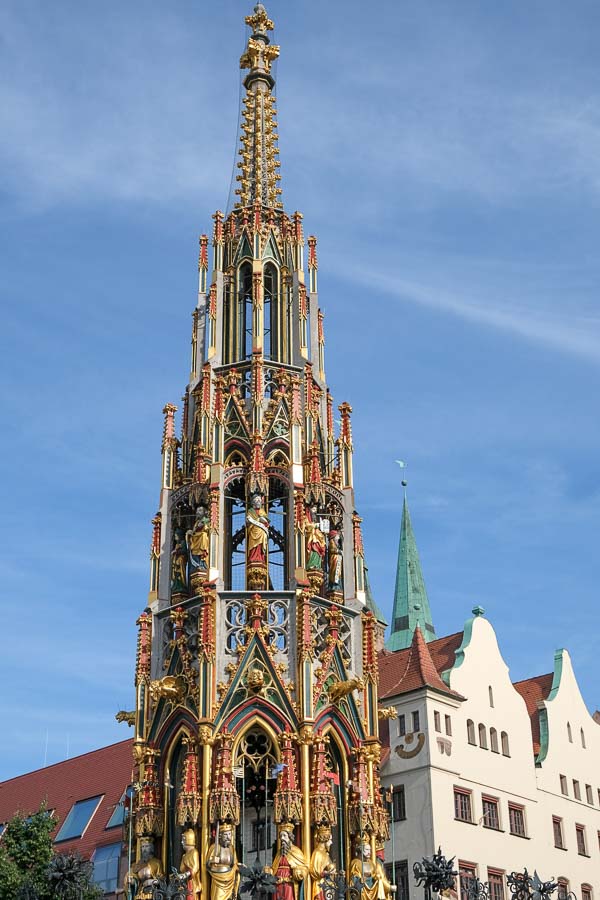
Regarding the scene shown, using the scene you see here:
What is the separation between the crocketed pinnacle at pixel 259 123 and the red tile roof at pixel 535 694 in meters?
16.9

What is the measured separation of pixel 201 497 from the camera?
3675 centimetres

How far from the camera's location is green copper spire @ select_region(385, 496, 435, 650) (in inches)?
2366

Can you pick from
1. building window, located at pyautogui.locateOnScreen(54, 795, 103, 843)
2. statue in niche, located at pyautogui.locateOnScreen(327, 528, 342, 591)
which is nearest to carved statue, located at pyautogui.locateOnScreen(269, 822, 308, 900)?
statue in niche, located at pyautogui.locateOnScreen(327, 528, 342, 591)

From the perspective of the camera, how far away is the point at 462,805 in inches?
1553

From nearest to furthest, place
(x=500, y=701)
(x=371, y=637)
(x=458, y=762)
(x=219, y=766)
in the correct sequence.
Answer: (x=219, y=766) → (x=371, y=637) → (x=458, y=762) → (x=500, y=701)

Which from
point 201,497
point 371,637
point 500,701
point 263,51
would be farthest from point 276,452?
point 263,51

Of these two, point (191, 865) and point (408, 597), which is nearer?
point (191, 865)

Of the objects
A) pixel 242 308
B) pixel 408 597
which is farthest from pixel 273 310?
pixel 408 597

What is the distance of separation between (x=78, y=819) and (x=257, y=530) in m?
15.5

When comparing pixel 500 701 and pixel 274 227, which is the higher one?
pixel 274 227

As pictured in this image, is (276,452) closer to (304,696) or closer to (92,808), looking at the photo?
(304,696)

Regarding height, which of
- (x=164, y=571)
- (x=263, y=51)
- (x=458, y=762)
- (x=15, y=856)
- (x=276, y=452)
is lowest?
(x=15, y=856)

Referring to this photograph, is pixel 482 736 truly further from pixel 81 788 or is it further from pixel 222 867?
pixel 81 788

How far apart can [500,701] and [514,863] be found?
4.64 meters
